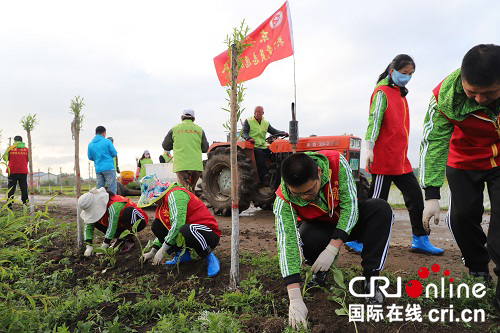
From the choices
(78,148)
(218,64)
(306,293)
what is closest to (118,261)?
(78,148)

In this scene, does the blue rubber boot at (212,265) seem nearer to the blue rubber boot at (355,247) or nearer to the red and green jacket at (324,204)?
the red and green jacket at (324,204)

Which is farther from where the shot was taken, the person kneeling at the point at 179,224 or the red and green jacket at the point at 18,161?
Result: the red and green jacket at the point at 18,161

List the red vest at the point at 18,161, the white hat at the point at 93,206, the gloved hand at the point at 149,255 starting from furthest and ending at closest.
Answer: the red vest at the point at 18,161 < the white hat at the point at 93,206 < the gloved hand at the point at 149,255

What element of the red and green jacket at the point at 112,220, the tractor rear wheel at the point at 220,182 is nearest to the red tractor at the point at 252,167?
the tractor rear wheel at the point at 220,182

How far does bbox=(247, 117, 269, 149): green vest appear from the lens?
22.3 ft

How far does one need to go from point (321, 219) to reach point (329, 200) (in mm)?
264

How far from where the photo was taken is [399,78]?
370 centimetres

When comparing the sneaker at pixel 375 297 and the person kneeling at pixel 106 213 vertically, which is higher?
the person kneeling at pixel 106 213

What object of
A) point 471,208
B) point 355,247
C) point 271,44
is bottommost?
point 355,247

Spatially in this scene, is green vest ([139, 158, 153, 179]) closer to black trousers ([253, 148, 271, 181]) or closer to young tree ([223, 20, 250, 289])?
black trousers ([253, 148, 271, 181])

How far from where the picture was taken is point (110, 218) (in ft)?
13.0

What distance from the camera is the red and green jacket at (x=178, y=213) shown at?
3205 millimetres

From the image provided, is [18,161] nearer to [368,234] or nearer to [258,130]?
[258,130]

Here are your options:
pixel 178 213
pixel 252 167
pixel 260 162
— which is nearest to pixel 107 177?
pixel 252 167
